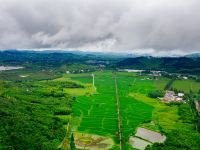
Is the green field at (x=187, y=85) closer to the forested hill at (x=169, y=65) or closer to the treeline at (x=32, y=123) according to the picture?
the forested hill at (x=169, y=65)

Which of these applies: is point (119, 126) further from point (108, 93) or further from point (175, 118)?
point (108, 93)

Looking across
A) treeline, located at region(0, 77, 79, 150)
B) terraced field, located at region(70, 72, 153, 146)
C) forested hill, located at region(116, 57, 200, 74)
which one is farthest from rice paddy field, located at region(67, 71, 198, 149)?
forested hill, located at region(116, 57, 200, 74)

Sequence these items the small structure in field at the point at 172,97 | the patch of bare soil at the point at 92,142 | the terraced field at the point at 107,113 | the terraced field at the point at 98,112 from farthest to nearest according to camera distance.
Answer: the small structure in field at the point at 172,97 < the terraced field at the point at 98,112 < the terraced field at the point at 107,113 < the patch of bare soil at the point at 92,142

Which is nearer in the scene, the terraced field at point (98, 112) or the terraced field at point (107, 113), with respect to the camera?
the terraced field at point (107, 113)

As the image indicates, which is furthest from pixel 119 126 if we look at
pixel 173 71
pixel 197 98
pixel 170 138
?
pixel 173 71

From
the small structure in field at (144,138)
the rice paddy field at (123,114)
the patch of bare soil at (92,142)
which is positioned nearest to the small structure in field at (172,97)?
the rice paddy field at (123,114)

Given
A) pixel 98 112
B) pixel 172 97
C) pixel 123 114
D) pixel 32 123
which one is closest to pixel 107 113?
pixel 98 112

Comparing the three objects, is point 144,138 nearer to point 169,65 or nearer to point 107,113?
point 107,113
